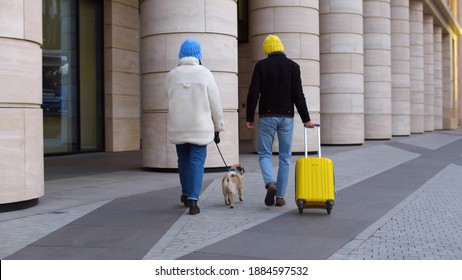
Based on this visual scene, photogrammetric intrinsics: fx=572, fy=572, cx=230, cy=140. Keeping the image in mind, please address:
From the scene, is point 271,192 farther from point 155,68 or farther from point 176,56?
point 155,68

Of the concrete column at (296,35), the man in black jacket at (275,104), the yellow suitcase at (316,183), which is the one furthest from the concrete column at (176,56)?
the concrete column at (296,35)

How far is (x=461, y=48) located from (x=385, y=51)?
121ft

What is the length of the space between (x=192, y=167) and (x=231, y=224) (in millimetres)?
958

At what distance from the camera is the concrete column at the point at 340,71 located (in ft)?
70.9

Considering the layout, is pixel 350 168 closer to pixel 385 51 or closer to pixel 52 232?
pixel 52 232

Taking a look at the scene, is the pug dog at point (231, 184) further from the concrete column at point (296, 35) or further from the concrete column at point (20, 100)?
the concrete column at point (296, 35)

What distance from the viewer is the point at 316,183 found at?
6453 mm

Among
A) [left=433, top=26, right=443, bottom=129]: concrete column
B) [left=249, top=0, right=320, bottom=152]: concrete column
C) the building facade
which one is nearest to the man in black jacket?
the building facade

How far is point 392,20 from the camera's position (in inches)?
1196

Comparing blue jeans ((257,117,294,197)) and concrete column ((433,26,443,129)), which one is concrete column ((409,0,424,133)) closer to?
concrete column ((433,26,443,129))

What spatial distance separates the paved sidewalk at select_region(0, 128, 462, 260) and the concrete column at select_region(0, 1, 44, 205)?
380 mm

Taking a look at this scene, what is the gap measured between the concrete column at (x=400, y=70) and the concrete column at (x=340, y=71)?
849 cm

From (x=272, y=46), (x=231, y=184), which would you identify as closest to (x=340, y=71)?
(x=272, y=46)

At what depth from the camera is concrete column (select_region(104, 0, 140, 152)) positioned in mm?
18188
